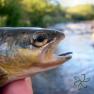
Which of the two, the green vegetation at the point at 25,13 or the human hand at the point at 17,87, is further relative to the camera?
Result: the green vegetation at the point at 25,13

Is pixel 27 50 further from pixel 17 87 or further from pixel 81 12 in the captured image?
pixel 81 12

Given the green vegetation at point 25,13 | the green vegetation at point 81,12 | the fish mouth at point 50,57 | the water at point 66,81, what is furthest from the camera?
the green vegetation at point 81,12

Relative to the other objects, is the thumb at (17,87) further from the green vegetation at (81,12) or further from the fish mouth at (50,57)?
the green vegetation at (81,12)

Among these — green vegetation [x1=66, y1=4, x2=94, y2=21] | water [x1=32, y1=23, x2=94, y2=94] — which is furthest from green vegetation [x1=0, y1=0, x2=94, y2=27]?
water [x1=32, y1=23, x2=94, y2=94]

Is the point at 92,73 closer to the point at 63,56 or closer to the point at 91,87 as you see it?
the point at 91,87

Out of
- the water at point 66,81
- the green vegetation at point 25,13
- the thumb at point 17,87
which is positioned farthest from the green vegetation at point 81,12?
the thumb at point 17,87

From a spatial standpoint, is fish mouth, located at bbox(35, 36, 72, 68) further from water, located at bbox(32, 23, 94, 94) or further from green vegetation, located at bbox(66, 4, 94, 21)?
green vegetation, located at bbox(66, 4, 94, 21)

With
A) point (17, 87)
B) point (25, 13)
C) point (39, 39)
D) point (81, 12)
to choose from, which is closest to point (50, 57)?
point (39, 39)

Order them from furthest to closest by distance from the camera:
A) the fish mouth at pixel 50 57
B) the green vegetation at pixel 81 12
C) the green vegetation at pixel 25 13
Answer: the green vegetation at pixel 81 12 < the green vegetation at pixel 25 13 < the fish mouth at pixel 50 57
